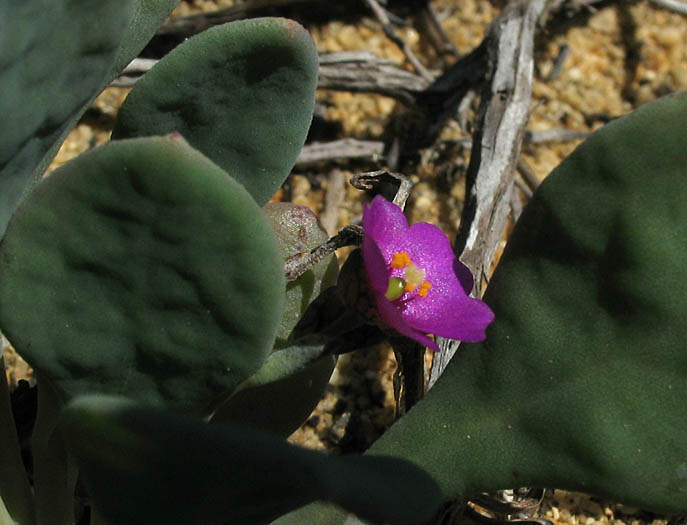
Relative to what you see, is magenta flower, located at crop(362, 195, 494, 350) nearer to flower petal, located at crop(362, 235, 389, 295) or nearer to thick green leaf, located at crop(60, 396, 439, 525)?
flower petal, located at crop(362, 235, 389, 295)

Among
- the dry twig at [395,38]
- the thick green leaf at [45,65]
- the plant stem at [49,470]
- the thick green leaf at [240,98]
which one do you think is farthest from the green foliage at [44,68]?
the dry twig at [395,38]

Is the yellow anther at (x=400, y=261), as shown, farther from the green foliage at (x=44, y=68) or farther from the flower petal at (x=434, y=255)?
the green foliage at (x=44, y=68)

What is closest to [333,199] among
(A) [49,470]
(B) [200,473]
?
(A) [49,470]

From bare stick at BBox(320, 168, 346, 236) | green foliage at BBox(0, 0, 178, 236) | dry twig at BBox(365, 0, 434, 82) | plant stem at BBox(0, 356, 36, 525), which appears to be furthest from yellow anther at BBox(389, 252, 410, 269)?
dry twig at BBox(365, 0, 434, 82)

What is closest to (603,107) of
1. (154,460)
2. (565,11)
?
(565,11)

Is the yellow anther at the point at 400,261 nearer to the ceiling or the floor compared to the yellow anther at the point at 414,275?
nearer to the ceiling

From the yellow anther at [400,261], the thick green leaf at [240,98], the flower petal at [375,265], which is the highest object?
the thick green leaf at [240,98]
